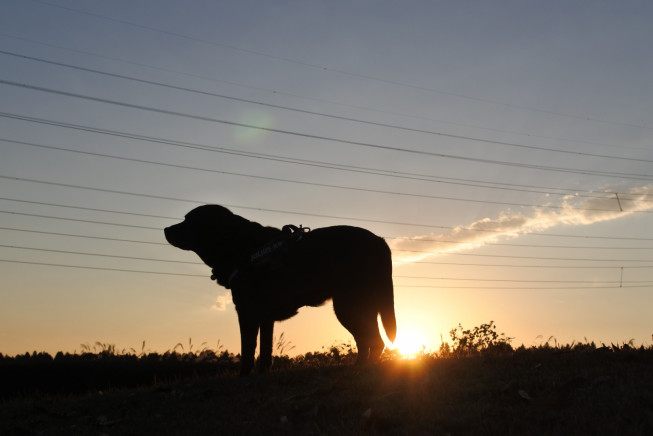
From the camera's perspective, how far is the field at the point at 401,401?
5.48 m

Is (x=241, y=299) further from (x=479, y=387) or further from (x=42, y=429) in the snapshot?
(x=479, y=387)

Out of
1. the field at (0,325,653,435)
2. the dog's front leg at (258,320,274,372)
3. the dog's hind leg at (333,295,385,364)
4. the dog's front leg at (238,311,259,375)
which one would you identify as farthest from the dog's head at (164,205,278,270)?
the field at (0,325,653,435)

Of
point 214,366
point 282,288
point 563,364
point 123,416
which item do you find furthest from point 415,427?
point 214,366

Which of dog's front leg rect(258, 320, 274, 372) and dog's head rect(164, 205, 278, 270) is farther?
dog's head rect(164, 205, 278, 270)

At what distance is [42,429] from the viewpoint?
7.63 m

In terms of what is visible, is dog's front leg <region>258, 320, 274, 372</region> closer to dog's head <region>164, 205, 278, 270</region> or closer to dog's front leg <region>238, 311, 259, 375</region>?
dog's front leg <region>238, 311, 259, 375</region>

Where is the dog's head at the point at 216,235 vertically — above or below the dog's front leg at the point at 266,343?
above

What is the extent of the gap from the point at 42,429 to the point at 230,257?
3650 millimetres

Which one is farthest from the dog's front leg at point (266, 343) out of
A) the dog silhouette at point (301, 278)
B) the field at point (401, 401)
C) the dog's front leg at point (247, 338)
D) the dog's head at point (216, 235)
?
the dog's head at point (216, 235)

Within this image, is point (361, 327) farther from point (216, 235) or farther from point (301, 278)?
point (216, 235)

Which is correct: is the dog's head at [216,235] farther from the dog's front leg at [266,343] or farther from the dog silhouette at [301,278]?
the dog's front leg at [266,343]

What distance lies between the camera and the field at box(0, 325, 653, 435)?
5.48 meters

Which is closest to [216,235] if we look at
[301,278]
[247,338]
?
[301,278]

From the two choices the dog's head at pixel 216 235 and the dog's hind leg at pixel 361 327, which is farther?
the dog's head at pixel 216 235
